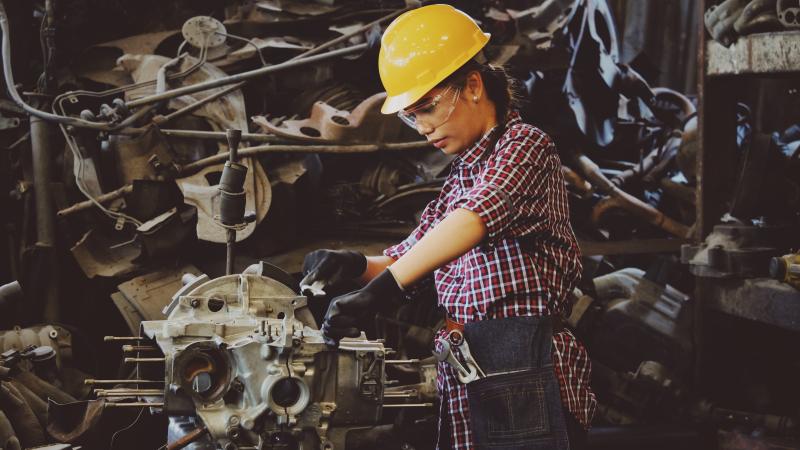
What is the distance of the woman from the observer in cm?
193

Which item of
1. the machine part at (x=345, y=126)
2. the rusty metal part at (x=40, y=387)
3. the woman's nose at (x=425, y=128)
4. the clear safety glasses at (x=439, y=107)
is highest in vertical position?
the machine part at (x=345, y=126)

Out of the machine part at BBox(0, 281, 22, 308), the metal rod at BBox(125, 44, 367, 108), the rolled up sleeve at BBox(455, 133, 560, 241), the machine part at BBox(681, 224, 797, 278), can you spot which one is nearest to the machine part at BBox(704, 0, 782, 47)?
the machine part at BBox(681, 224, 797, 278)

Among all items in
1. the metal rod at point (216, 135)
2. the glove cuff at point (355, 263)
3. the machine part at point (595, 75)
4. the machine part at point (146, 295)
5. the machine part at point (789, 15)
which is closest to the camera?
the glove cuff at point (355, 263)

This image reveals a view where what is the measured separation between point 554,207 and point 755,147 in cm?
206

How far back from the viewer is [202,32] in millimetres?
4277

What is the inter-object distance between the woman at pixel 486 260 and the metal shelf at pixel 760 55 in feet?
4.61

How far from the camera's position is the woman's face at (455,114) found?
2.14 metres

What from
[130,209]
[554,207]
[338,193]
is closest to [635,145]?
[338,193]

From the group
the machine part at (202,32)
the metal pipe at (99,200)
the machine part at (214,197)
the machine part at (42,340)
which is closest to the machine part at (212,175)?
the machine part at (214,197)

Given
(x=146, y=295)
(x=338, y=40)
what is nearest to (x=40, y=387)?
(x=146, y=295)

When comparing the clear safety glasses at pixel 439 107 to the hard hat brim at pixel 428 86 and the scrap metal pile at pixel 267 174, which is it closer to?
the hard hat brim at pixel 428 86

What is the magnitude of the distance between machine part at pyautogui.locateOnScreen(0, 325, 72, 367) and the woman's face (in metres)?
2.06

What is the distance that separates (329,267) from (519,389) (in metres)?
0.60

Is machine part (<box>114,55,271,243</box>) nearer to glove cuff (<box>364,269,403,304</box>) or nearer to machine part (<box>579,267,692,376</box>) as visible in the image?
glove cuff (<box>364,269,403,304</box>)
